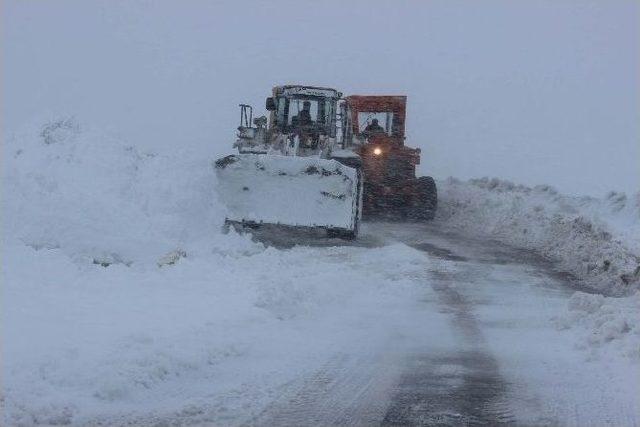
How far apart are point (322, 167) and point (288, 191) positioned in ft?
2.18

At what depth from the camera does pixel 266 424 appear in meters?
4.81

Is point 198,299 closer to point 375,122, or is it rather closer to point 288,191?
point 288,191

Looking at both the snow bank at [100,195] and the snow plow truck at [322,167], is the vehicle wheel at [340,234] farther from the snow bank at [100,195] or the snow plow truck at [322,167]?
the snow bank at [100,195]

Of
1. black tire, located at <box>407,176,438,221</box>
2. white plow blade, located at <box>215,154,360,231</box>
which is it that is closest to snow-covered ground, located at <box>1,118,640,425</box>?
white plow blade, located at <box>215,154,360,231</box>

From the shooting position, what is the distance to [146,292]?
8.44m

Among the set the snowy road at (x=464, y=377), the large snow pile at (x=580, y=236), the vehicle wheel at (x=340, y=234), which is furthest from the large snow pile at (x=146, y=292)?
the large snow pile at (x=580, y=236)

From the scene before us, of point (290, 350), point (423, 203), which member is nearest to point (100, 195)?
point (290, 350)

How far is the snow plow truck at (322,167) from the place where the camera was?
14297mm

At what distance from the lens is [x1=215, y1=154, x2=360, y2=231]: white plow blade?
46.8 ft

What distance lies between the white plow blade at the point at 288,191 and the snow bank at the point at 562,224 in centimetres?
327

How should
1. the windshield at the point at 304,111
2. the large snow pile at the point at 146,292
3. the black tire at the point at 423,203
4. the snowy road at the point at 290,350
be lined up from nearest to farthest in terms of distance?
1. the snowy road at the point at 290,350
2. the large snow pile at the point at 146,292
3. the windshield at the point at 304,111
4. the black tire at the point at 423,203

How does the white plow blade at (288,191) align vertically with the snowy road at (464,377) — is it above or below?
above

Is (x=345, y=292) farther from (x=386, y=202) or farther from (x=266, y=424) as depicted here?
(x=386, y=202)

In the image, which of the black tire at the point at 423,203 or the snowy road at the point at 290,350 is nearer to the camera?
the snowy road at the point at 290,350
